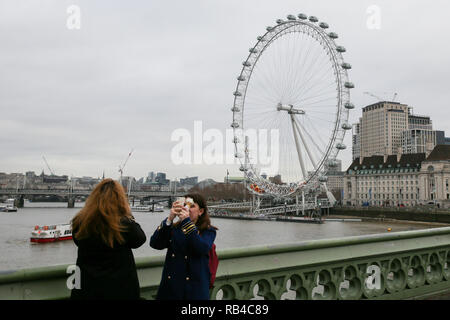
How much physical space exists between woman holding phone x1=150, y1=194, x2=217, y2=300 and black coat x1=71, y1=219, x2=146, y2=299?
0.24 metres

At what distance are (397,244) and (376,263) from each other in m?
0.34

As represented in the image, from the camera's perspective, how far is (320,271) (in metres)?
3.61

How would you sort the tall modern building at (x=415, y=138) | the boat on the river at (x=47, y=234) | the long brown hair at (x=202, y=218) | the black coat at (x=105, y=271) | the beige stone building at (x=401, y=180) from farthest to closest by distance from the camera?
the tall modern building at (x=415, y=138)
the beige stone building at (x=401, y=180)
the boat on the river at (x=47, y=234)
the long brown hair at (x=202, y=218)
the black coat at (x=105, y=271)

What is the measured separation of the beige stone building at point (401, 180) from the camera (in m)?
87.9

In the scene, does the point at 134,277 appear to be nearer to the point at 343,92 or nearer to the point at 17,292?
the point at 17,292

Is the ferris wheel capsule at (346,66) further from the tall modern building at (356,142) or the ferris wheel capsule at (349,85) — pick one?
the tall modern building at (356,142)

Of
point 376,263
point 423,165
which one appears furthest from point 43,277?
point 423,165

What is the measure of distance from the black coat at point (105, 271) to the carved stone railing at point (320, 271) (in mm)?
180

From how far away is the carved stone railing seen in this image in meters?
2.52

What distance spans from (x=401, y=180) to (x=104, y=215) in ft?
334

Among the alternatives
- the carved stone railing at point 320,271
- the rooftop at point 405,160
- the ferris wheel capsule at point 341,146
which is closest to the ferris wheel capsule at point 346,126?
the ferris wheel capsule at point 341,146

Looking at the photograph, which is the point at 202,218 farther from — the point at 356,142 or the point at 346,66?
the point at 356,142

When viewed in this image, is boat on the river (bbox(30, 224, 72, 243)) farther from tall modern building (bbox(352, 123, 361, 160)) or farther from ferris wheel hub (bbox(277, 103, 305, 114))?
tall modern building (bbox(352, 123, 361, 160))
